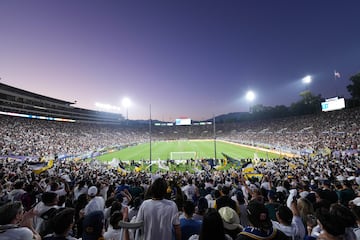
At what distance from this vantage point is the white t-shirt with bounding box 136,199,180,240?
2.73 meters

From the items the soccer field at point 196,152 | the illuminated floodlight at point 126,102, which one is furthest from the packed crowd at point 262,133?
the illuminated floodlight at point 126,102

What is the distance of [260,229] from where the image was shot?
236cm

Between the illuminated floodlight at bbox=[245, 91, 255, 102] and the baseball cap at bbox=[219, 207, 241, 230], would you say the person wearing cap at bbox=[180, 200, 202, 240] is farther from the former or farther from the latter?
the illuminated floodlight at bbox=[245, 91, 255, 102]

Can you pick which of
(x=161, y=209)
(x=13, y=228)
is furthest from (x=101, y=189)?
(x=161, y=209)

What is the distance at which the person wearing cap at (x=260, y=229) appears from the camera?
2260 mm

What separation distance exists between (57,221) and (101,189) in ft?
20.2

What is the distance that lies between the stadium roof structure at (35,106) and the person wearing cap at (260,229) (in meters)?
58.3

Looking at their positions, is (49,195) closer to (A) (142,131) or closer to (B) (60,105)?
(B) (60,105)

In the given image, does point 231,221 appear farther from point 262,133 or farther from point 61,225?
point 262,133

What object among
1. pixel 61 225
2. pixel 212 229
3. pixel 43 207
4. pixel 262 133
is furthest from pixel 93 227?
pixel 262 133

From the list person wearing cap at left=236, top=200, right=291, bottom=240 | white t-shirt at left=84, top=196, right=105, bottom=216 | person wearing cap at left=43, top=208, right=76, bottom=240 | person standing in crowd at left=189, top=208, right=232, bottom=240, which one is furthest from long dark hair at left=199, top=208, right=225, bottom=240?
white t-shirt at left=84, top=196, right=105, bottom=216

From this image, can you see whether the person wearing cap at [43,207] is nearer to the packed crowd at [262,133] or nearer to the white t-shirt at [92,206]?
the white t-shirt at [92,206]

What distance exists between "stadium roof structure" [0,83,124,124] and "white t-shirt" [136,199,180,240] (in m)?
57.1

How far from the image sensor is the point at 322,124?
51219 mm
